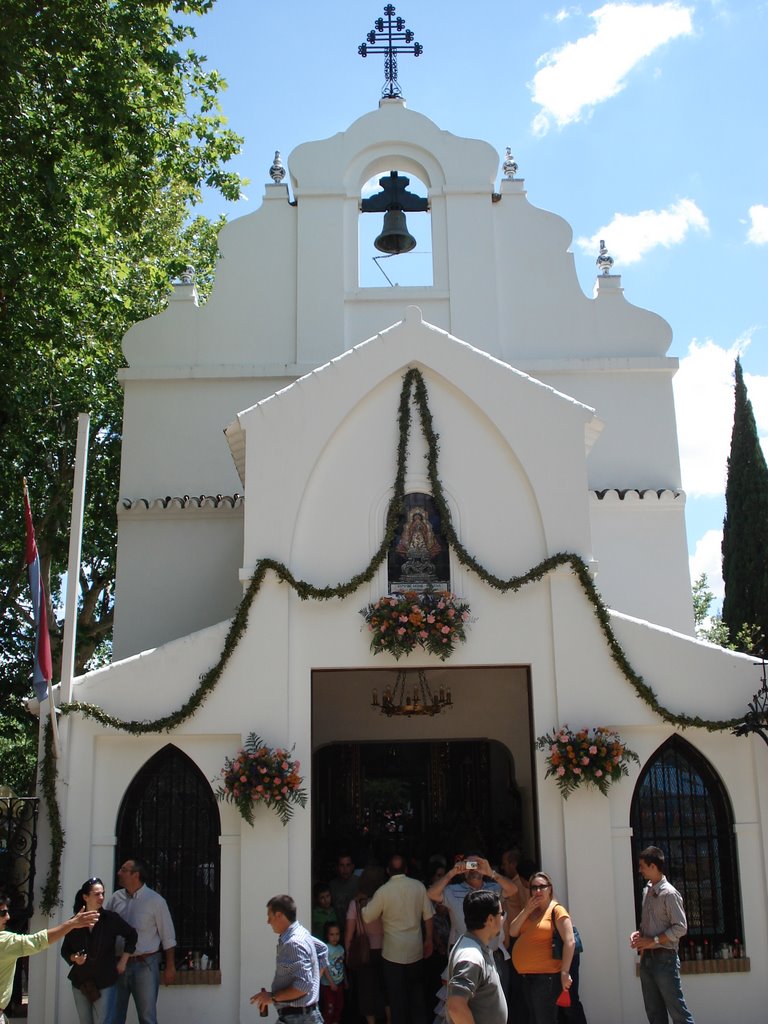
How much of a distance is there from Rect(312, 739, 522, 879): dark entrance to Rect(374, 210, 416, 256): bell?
7.37m

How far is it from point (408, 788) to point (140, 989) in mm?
7254

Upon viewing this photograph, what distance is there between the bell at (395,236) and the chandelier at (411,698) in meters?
6.10

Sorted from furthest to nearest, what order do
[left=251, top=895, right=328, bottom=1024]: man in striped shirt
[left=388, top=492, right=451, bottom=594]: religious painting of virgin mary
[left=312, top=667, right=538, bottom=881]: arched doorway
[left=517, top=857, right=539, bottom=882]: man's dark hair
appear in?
[left=312, top=667, right=538, bottom=881]: arched doorway, [left=388, top=492, right=451, bottom=594]: religious painting of virgin mary, [left=517, top=857, right=539, bottom=882]: man's dark hair, [left=251, top=895, right=328, bottom=1024]: man in striped shirt

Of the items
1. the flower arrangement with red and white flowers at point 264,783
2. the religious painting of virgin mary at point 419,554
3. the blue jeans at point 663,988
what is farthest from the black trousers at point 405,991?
the religious painting of virgin mary at point 419,554

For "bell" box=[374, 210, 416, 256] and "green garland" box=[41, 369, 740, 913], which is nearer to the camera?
"green garland" box=[41, 369, 740, 913]

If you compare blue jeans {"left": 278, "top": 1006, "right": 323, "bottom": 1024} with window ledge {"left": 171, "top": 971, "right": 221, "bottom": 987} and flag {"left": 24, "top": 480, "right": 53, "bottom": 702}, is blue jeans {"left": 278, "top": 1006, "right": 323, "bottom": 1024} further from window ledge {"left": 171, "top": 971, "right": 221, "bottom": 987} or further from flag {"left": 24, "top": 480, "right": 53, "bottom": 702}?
flag {"left": 24, "top": 480, "right": 53, "bottom": 702}

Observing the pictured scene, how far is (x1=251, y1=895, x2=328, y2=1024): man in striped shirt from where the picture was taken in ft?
23.9

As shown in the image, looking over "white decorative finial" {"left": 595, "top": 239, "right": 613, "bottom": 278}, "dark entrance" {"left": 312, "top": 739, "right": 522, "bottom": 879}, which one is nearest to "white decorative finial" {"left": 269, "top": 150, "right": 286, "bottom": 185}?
"white decorative finial" {"left": 595, "top": 239, "right": 613, "bottom": 278}

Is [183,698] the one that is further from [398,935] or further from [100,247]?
[100,247]

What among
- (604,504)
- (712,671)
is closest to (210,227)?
(604,504)

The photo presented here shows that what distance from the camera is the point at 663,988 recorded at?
912 cm

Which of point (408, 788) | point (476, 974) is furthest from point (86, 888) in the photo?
point (408, 788)

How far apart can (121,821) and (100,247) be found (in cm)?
831

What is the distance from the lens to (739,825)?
37.4 ft
